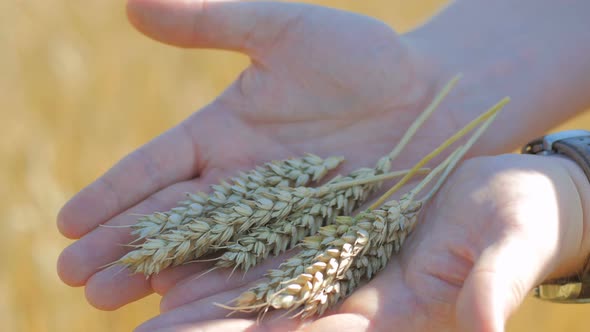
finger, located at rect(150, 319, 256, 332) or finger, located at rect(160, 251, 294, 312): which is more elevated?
finger, located at rect(160, 251, 294, 312)

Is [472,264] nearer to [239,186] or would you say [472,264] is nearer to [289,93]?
[239,186]

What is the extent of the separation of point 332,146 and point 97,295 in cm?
77

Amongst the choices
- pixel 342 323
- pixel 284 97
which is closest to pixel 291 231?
pixel 342 323

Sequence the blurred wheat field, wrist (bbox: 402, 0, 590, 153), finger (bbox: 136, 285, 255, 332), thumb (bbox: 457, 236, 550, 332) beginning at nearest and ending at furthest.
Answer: thumb (bbox: 457, 236, 550, 332), finger (bbox: 136, 285, 255, 332), wrist (bbox: 402, 0, 590, 153), the blurred wheat field

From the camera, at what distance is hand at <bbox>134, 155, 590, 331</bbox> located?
3.69ft

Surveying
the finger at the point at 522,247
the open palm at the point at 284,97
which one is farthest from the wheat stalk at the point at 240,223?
the finger at the point at 522,247

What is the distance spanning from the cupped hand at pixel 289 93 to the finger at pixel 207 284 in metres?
0.38

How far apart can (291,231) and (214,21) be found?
2.43 feet

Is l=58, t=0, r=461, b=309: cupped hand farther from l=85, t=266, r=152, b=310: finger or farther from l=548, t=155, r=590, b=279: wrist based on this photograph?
l=548, t=155, r=590, b=279: wrist

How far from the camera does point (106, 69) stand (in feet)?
10.1

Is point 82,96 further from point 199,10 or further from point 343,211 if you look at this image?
point 343,211

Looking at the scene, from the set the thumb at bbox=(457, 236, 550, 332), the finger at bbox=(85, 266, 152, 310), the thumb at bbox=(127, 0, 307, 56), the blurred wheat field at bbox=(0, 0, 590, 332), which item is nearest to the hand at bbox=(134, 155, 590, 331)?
the thumb at bbox=(457, 236, 550, 332)

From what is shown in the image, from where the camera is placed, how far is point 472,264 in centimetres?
125

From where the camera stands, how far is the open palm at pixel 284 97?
1.81 m
